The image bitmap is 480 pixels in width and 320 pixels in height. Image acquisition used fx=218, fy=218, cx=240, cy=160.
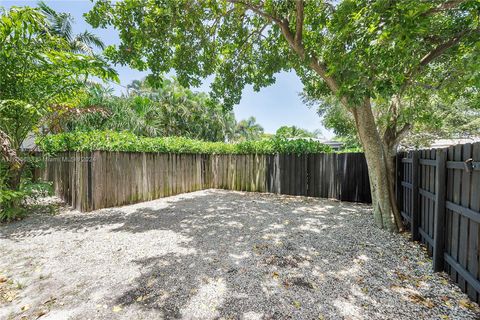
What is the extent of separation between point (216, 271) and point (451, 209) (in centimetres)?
278

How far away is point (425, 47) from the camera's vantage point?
359cm

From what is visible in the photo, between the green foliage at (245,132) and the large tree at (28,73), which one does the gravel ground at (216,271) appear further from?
the green foliage at (245,132)

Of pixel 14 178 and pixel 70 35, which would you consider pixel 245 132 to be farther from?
pixel 14 178

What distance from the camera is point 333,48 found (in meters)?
3.59

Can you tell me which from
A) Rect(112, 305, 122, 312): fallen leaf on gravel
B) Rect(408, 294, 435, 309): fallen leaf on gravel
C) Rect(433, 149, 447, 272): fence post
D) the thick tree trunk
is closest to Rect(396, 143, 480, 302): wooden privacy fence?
Rect(433, 149, 447, 272): fence post

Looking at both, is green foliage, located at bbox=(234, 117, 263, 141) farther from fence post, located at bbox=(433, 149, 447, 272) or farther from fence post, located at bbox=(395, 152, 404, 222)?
fence post, located at bbox=(433, 149, 447, 272)

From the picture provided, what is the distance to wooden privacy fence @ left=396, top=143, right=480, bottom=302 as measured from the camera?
79.6 inches

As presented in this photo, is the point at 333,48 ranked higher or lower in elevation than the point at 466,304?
higher

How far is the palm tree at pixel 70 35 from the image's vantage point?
1161 centimetres

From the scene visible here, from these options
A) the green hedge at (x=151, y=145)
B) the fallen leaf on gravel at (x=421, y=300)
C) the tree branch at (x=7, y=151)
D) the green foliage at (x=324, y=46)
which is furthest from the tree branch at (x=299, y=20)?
the tree branch at (x=7, y=151)

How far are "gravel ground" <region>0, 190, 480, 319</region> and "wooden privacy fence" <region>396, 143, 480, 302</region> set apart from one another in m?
0.21

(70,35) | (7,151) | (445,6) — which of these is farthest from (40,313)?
(70,35)

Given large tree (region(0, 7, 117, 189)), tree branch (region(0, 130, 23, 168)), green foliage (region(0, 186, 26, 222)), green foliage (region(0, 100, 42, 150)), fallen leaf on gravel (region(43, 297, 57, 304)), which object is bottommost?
fallen leaf on gravel (region(43, 297, 57, 304))

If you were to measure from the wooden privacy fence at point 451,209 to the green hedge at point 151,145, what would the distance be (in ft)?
13.5
